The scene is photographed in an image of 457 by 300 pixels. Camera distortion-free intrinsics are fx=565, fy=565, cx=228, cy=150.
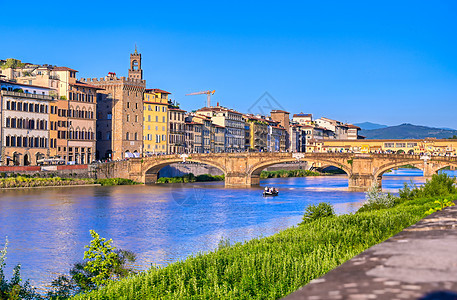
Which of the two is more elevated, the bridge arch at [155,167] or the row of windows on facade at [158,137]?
the row of windows on facade at [158,137]

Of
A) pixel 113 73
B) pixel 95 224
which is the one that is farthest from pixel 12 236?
pixel 113 73

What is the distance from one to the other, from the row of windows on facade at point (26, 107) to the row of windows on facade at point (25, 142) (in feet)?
12.0

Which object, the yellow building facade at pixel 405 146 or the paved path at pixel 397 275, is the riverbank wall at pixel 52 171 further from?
the paved path at pixel 397 275

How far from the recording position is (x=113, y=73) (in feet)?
311

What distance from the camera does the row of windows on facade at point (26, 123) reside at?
71250 millimetres

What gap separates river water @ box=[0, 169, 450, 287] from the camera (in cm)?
2489

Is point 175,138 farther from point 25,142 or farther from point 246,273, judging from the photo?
point 246,273

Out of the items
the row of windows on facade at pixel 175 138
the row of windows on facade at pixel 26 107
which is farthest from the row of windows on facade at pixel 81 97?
the row of windows on facade at pixel 175 138

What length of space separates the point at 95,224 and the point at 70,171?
38.1 metres

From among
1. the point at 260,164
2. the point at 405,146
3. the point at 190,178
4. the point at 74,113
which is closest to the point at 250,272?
the point at 260,164

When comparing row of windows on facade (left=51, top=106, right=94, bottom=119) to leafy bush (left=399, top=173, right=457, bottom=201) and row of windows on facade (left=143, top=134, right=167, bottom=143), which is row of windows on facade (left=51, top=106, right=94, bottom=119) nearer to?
row of windows on facade (left=143, top=134, right=167, bottom=143)

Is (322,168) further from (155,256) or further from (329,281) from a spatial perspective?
(329,281)

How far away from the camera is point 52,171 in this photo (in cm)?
6938

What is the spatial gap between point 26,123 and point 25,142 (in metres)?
2.48
